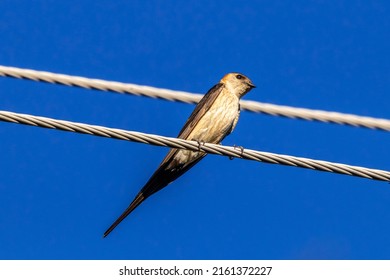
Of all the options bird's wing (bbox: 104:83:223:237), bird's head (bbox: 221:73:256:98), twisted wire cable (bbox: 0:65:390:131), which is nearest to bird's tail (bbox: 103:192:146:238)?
bird's wing (bbox: 104:83:223:237)

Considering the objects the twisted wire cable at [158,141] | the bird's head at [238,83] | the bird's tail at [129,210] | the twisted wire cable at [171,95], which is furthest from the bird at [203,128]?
the twisted wire cable at [158,141]

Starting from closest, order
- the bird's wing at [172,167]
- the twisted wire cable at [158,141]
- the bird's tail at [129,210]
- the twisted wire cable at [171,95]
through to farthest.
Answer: the twisted wire cable at [158,141], the twisted wire cable at [171,95], the bird's tail at [129,210], the bird's wing at [172,167]

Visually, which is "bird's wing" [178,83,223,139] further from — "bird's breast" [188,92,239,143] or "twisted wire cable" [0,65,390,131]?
"twisted wire cable" [0,65,390,131]

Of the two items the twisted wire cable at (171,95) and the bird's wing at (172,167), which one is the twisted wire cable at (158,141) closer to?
the twisted wire cable at (171,95)

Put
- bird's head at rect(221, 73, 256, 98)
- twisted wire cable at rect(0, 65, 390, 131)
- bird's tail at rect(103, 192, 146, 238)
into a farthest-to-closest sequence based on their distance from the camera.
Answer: bird's head at rect(221, 73, 256, 98), bird's tail at rect(103, 192, 146, 238), twisted wire cable at rect(0, 65, 390, 131)

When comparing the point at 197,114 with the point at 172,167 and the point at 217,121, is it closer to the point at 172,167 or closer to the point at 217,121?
the point at 217,121

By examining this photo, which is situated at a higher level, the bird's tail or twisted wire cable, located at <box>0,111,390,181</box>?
the bird's tail

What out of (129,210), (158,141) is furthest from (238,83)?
(158,141)

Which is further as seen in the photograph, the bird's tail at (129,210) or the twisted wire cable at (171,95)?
the bird's tail at (129,210)
